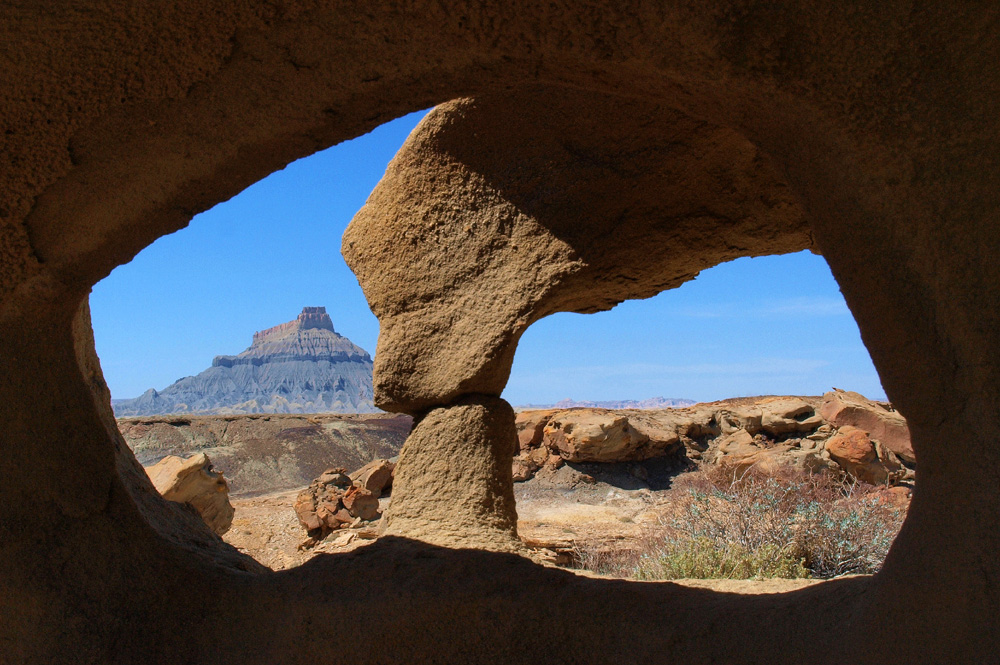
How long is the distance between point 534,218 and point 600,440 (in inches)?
295

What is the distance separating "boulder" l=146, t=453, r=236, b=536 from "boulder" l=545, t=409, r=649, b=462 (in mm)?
5305

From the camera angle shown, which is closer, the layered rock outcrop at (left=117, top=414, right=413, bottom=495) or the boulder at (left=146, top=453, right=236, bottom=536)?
the boulder at (left=146, top=453, right=236, bottom=536)

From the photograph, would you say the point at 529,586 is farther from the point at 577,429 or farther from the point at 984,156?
the point at 577,429

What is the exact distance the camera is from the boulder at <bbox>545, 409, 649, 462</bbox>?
1073cm

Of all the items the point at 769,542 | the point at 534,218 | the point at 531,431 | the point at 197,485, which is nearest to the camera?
the point at 534,218

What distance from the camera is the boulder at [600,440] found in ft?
35.2

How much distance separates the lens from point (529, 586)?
2568mm

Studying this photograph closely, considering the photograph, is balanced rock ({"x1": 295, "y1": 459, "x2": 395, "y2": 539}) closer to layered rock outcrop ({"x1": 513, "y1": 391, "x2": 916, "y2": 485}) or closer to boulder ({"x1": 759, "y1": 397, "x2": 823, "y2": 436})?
layered rock outcrop ({"x1": 513, "y1": 391, "x2": 916, "y2": 485})

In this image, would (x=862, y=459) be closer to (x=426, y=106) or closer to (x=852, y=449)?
(x=852, y=449)

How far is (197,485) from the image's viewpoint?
702cm

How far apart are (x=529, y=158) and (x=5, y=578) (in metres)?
2.86

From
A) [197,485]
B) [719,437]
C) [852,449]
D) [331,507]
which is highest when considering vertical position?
[719,437]

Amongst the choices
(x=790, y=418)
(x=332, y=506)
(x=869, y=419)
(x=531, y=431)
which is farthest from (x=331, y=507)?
(x=869, y=419)

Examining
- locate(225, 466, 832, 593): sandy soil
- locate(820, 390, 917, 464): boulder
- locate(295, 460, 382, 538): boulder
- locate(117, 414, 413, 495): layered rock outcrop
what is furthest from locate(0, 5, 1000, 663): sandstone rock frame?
locate(117, 414, 413, 495): layered rock outcrop
